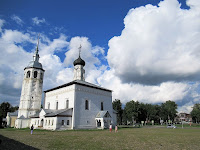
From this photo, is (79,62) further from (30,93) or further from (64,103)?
(30,93)

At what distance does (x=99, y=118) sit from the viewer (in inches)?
1266

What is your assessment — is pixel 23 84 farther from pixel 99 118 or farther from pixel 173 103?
pixel 173 103

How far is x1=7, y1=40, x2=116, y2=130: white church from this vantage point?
2880 cm

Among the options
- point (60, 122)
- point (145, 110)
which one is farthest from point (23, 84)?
point (145, 110)

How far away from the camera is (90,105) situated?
107ft

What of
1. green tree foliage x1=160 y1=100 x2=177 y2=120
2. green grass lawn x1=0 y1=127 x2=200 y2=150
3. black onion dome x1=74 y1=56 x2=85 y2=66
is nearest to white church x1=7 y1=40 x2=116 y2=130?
black onion dome x1=74 y1=56 x2=85 y2=66

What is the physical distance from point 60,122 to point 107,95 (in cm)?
1388

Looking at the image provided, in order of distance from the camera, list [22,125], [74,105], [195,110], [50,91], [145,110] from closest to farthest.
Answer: [74,105]
[22,125]
[50,91]
[145,110]
[195,110]

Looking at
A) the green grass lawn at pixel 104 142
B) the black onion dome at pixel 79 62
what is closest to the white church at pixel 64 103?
the black onion dome at pixel 79 62

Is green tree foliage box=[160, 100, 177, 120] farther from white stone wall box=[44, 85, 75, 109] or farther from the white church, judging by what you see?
white stone wall box=[44, 85, 75, 109]

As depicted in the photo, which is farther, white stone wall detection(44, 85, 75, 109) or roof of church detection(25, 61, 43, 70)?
roof of church detection(25, 61, 43, 70)

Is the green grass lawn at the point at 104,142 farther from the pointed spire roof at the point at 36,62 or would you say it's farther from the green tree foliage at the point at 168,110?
the green tree foliage at the point at 168,110

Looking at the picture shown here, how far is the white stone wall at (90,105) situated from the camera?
2991 cm

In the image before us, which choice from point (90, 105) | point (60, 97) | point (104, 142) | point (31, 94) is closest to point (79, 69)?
point (60, 97)
